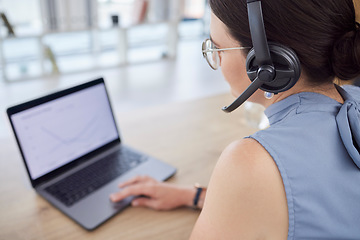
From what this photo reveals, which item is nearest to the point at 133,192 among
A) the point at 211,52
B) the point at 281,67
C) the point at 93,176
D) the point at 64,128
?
the point at 93,176

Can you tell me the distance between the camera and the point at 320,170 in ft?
2.12

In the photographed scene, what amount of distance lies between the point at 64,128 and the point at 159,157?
33 centimetres

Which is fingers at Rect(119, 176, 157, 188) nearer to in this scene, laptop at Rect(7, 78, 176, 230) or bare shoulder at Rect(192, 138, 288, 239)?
laptop at Rect(7, 78, 176, 230)

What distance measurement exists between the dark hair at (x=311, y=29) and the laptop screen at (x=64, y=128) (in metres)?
0.59

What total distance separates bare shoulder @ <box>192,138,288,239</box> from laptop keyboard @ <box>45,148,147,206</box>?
51 centimetres

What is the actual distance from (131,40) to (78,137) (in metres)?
4.51

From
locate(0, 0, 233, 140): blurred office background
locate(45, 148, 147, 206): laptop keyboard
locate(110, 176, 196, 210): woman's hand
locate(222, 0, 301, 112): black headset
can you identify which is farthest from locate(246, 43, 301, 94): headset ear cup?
locate(0, 0, 233, 140): blurred office background

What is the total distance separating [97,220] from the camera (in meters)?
0.95

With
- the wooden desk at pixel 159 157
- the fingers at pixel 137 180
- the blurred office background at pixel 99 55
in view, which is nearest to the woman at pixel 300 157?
the wooden desk at pixel 159 157

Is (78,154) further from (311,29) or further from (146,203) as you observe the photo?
(311,29)

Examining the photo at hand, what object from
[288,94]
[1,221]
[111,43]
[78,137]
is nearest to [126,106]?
[111,43]

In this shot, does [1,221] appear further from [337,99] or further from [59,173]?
[337,99]

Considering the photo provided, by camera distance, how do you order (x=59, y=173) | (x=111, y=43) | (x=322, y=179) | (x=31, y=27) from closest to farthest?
(x=322, y=179) → (x=59, y=173) → (x=31, y=27) → (x=111, y=43)

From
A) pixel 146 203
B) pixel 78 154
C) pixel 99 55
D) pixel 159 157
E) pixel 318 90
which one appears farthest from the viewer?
pixel 99 55
